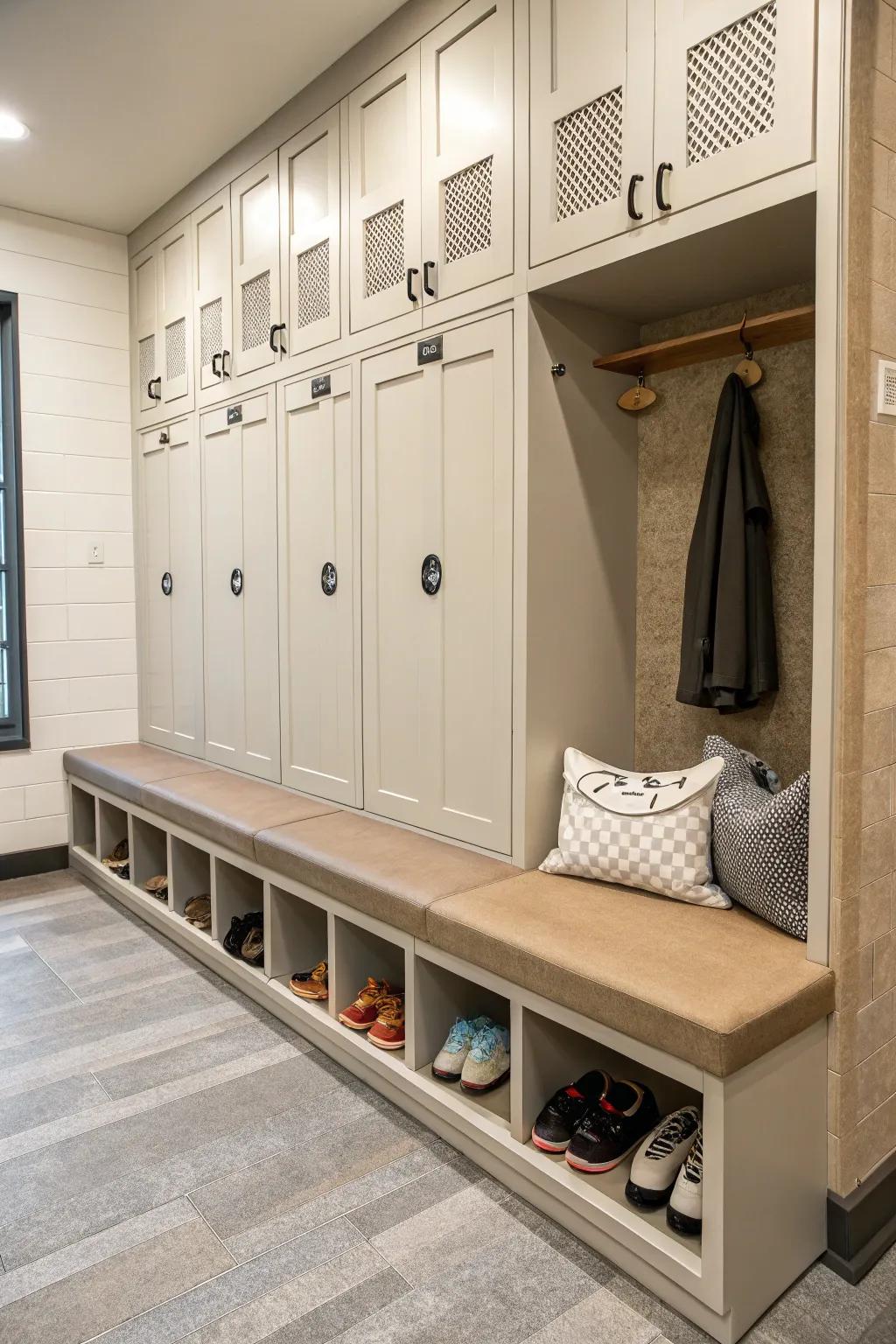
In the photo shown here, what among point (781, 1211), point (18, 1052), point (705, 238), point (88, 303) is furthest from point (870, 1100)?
point (88, 303)

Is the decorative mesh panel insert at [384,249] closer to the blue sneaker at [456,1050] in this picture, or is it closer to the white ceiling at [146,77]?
the white ceiling at [146,77]

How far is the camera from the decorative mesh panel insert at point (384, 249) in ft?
8.74

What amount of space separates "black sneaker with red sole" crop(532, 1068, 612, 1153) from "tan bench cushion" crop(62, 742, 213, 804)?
211 centimetres

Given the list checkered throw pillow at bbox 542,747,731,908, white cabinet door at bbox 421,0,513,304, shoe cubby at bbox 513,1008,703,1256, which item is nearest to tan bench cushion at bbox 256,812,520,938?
checkered throw pillow at bbox 542,747,731,908

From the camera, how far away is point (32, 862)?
416 cm

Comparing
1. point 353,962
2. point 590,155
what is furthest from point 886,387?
point 353,962

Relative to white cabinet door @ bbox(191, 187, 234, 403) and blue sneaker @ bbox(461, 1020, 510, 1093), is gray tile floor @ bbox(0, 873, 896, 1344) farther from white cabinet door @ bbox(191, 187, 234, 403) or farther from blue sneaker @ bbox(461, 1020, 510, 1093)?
white cabinet door @ bbox(191, 187, 234, 403)

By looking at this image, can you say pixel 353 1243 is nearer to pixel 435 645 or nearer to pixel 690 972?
pixel 690 972

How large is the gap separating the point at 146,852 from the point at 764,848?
264cm

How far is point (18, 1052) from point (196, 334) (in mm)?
2684

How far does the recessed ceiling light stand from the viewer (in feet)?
10.6

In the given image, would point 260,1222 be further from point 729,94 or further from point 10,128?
point 10,128

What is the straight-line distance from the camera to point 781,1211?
1647 millimetres

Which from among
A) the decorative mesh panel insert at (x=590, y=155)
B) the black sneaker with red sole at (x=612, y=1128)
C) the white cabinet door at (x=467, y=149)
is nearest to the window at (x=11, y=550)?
the white cabinet door at (x=467, y=149)
